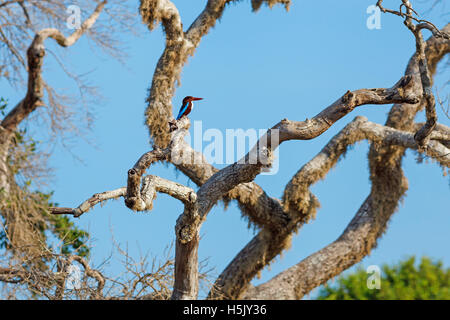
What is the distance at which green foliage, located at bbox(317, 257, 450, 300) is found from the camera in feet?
46.2

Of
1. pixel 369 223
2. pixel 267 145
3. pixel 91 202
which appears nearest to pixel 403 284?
pixel 369 223

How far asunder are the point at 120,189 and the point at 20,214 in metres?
4.22

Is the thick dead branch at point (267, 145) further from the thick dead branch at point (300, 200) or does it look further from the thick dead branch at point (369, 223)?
the thick dead branch at point (369, 223)

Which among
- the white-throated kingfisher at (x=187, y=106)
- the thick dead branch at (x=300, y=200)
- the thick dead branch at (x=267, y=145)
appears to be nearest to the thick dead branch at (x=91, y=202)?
the thick dead branch at (x=267, y=145)

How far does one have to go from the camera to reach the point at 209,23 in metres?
9.80

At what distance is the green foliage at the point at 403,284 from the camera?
1409 cm

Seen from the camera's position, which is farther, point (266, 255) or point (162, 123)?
point (266, 255)

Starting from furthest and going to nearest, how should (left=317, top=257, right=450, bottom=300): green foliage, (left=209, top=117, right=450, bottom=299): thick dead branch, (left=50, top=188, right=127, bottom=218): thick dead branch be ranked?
1. (left=317, top=257, right=450, bottom=300): green foliage
2. (left=209, top=117, right=450, bottom=299): thick dead branch
3. (left=50, top=188, right=127, bottom=218): thick dead branch

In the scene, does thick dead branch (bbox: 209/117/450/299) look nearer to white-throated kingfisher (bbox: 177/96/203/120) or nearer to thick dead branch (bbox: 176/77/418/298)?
thick dead branch (bbox: 176/77/418/298)

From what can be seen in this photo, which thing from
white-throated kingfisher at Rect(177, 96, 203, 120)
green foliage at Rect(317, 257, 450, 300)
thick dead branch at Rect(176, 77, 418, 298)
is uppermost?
green foliage at Rect(317, 257, 450, 300)

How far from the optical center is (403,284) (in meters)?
15.1

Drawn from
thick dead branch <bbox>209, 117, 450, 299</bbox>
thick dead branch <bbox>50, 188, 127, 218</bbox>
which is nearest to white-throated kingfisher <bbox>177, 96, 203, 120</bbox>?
thick dead branch <bbox>50, 188, 127, 218</bbox>
